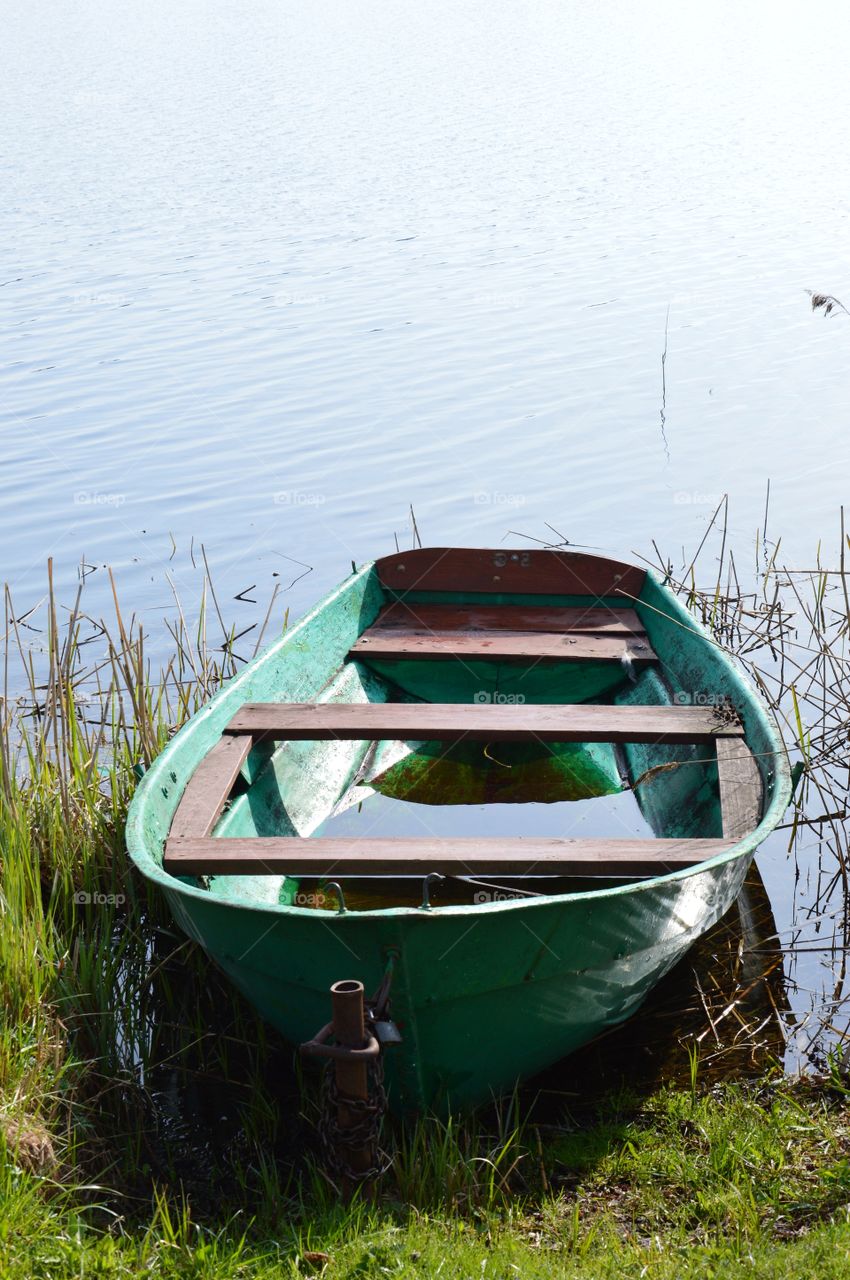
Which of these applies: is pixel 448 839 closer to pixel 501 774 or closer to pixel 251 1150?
pixel 251 1150

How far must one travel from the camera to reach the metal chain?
2.64 meters

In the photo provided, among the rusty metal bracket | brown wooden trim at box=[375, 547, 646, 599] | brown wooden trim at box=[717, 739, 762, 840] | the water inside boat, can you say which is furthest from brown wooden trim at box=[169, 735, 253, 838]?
brown wooden trim at box=[375, 547, 646, 599]

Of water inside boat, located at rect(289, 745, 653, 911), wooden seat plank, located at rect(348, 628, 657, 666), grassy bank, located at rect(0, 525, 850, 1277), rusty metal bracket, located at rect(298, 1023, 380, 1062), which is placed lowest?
grassy bank, located at rect(0, 525, 850, 1277)

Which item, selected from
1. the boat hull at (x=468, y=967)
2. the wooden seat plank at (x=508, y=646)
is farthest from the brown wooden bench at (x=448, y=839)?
the wooden seat plank at (x=508, y=646)

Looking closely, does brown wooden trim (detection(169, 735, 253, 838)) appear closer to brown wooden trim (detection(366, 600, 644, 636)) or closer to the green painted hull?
the green painted hull

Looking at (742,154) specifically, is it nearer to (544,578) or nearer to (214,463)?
(214,463)

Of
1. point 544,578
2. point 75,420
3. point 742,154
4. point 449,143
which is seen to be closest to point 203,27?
point 449,143

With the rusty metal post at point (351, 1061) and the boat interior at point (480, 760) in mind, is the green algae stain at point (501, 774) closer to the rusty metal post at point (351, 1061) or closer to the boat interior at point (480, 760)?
the boat interior at point (480, 760)

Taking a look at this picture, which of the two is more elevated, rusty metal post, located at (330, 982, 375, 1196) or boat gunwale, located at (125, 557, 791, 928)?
boat gunwale, located at (125, 557, 791, 928)

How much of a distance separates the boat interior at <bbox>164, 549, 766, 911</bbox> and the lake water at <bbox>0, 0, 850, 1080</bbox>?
801 mm

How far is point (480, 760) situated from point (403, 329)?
7.88m

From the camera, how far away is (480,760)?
16.3 ft

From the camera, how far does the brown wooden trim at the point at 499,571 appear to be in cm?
564

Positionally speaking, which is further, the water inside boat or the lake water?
the lake water
